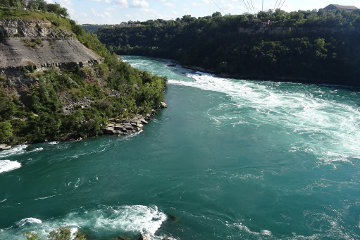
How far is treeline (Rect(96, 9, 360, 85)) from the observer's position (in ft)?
223

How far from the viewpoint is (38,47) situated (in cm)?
3975

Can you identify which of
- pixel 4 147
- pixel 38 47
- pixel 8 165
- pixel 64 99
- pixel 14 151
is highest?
pixel 38 47

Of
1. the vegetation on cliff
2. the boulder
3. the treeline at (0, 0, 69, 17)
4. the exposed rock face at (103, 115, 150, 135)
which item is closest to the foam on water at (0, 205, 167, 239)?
the boulder

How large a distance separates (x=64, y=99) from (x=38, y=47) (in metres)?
8.17

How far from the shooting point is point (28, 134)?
32719mm

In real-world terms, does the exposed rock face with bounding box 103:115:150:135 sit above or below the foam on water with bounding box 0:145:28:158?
above

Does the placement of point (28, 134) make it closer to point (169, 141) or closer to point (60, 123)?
point (60, 123)

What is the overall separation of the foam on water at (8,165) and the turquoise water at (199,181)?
0.08 m

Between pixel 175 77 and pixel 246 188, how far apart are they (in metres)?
44.6

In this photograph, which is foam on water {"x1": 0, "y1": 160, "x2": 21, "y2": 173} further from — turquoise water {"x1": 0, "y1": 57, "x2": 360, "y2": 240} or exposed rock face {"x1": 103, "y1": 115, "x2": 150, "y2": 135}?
exposed rock face {"x1": 103, "y1": 115, "x2": 150, "y2": 135}

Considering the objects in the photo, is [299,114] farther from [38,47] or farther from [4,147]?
[4,147]

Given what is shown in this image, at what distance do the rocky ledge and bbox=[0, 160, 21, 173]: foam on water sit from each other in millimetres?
10106

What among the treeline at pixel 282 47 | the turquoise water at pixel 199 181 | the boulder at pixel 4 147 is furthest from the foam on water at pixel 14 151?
the treeline at pixel 282 47

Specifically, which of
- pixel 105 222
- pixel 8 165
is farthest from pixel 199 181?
pixel 8 165
